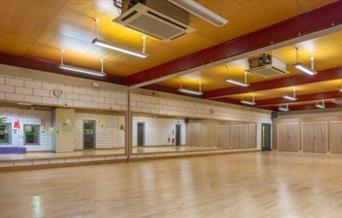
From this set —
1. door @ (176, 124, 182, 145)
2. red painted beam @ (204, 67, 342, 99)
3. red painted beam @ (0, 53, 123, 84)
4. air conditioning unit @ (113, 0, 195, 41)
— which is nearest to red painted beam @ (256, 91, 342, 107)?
red painted beam @ (204, 67, 342, 99)

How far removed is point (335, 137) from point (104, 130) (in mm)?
13699

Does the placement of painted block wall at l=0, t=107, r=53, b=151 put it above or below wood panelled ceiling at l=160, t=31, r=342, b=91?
below

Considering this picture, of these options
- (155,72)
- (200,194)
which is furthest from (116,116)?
(200,194)

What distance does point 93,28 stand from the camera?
530 cm

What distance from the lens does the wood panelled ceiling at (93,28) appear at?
4375 mm

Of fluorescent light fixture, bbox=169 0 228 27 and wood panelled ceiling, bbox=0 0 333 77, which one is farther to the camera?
wood panelled ceiling, bbox=0 0 333 77

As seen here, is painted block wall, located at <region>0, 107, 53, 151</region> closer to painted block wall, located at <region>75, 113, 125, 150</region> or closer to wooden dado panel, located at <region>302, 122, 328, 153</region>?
painted block wall, located at <region>75, 113, 125, 150</region>

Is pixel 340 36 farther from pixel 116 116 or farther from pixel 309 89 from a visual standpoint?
pixel 116 116

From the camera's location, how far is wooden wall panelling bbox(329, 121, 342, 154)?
50.8 ft

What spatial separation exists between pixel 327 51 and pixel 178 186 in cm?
505

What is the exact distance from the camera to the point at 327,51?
6594 mm

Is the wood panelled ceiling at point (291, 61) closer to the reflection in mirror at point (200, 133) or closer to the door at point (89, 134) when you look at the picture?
the door at point (89, 134)

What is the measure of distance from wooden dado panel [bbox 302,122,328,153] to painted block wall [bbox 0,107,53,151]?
49.9 ft

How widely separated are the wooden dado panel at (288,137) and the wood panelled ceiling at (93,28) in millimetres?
13005
